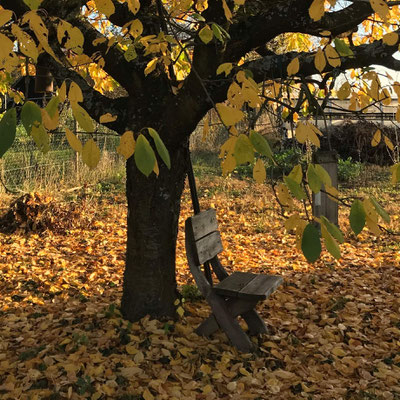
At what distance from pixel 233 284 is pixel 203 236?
0.40 meters

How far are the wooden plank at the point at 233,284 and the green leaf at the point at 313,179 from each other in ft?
5.73

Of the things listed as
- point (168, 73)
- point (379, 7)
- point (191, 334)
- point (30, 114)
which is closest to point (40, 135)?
point (30, 114)

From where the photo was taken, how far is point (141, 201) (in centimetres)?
356

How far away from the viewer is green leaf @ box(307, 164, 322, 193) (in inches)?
61.9

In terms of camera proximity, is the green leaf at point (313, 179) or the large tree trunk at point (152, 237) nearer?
the green leaf at point (313, 179)

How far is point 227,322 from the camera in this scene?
334cm

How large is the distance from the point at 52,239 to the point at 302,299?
3637 millimetres

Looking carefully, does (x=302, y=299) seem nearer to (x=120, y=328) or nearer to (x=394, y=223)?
(x=120, y=328)

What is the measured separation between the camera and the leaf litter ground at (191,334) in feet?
9.67

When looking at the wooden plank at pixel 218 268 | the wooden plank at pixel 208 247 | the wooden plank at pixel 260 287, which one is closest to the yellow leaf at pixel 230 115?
the wooden plank at pixel 260 287

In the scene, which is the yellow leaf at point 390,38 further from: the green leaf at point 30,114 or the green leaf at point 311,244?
the green leaf at point 30,114

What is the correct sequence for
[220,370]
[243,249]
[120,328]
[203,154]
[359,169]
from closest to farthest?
1. [220,370]
2. [120,328]
3. [243,249]
4. [359,169]
5. [203,154]

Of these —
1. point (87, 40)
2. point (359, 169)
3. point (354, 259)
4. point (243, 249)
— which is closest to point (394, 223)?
point (354, 259)

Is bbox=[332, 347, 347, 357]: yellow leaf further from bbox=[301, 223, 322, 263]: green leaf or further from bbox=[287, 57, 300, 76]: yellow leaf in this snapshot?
bbox=[301, 223, 322, 263]: green leaf
